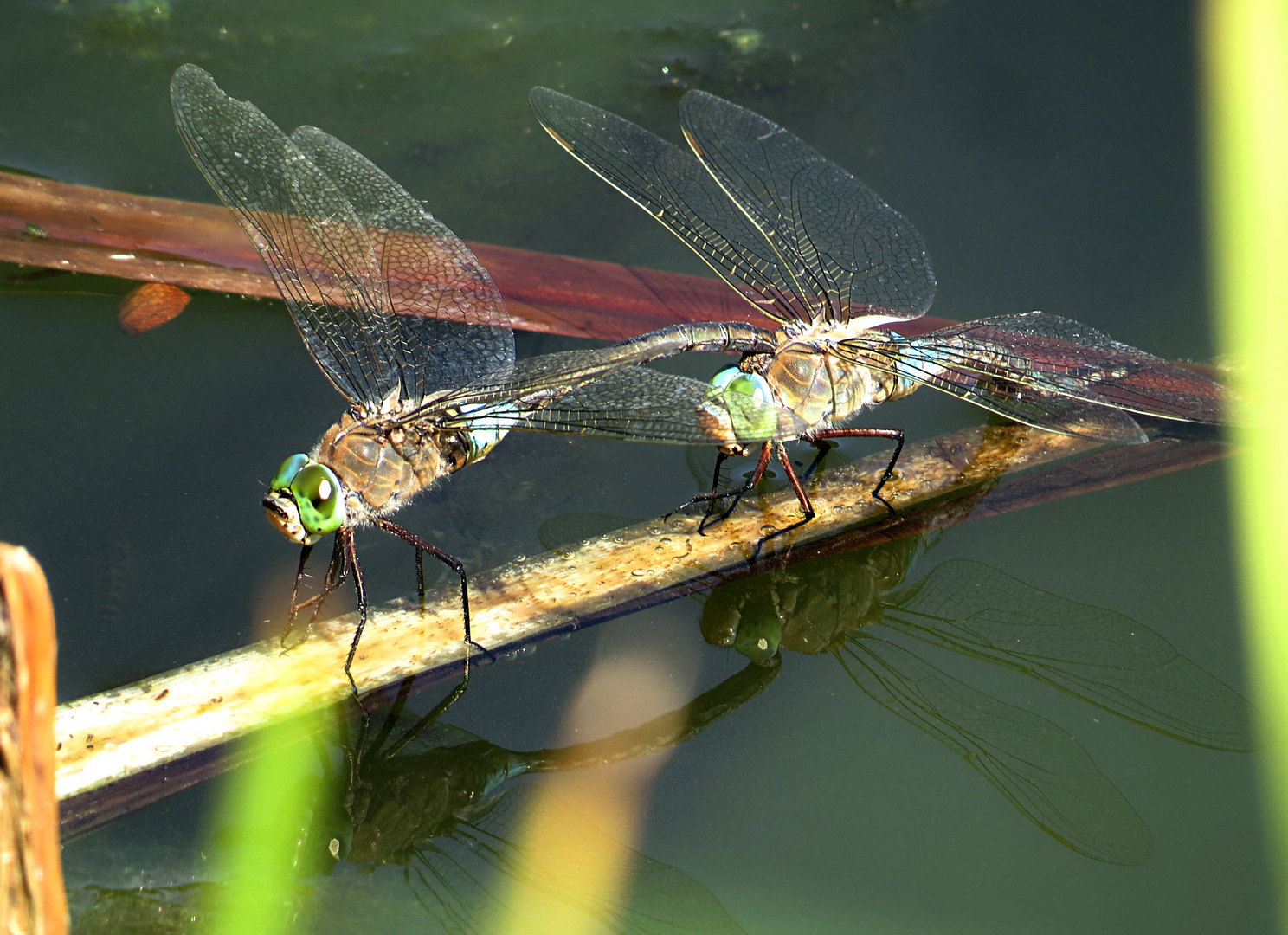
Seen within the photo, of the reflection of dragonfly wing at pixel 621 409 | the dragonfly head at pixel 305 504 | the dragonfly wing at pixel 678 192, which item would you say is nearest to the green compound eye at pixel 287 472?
the dragonfly head at pixel 305 504

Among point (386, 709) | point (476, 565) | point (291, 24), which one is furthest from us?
point (291, 24)

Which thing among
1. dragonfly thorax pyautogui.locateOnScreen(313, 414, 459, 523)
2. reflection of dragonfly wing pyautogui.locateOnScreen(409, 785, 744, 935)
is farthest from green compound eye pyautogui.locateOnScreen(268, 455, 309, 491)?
reflection of dragonfly wing pyautogui.locateOnScreen(409, 785, 744, 935)

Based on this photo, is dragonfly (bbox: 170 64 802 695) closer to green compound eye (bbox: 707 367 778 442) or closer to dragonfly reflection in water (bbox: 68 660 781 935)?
green compound eye (bbox: 707 367 778 442)

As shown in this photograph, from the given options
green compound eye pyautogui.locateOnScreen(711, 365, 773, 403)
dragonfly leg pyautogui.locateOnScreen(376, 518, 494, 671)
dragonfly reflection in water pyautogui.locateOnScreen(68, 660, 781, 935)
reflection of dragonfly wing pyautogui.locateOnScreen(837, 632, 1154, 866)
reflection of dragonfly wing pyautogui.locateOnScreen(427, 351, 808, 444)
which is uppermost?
green compound eye pyautogui.locateOnScreen(711, 365, 773, 403)

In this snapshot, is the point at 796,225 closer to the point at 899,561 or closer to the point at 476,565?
the point at 899,561

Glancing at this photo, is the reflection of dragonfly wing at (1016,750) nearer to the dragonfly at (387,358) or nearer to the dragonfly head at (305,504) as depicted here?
the dragonfly at (387,358)

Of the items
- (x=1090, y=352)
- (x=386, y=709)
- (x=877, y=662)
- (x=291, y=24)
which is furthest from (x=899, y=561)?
(x=291, y=24)

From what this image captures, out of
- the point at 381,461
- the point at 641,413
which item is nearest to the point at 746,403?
the point at 641,413
